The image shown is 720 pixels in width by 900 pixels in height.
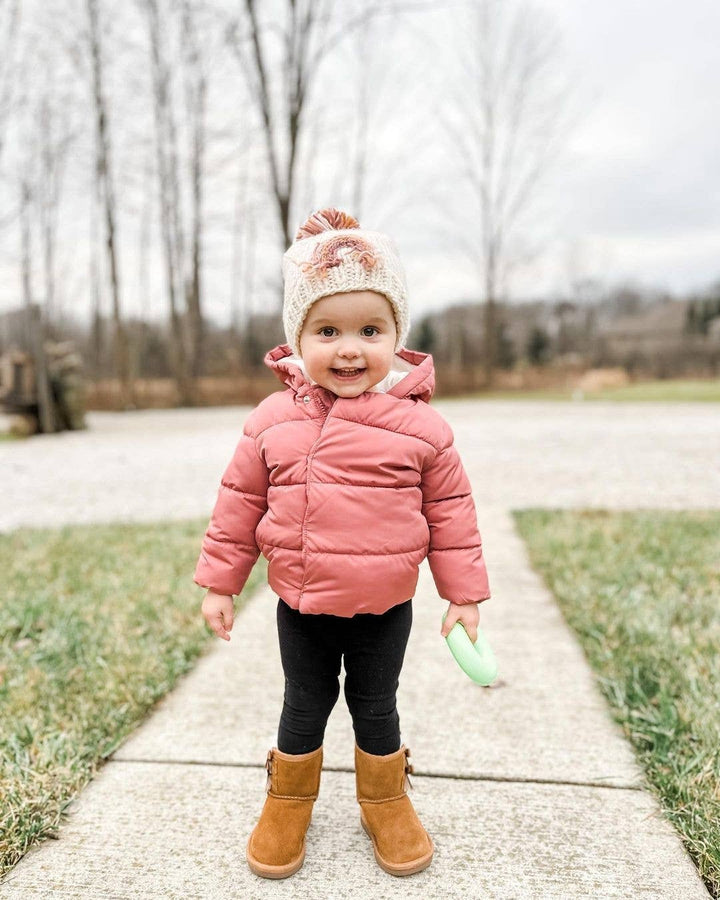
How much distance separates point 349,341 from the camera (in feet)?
5.43

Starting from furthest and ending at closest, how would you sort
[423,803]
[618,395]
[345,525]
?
[618,395] → [423,803] → [345,525]

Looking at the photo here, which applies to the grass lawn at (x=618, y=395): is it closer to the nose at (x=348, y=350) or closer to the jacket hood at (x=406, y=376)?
the jacket hood at (x=406, y=376)

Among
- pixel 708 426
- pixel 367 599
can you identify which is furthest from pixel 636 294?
pixel 367 599

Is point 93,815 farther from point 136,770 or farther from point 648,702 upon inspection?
point 648,702

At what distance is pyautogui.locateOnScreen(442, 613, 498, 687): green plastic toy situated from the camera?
1.62 metres

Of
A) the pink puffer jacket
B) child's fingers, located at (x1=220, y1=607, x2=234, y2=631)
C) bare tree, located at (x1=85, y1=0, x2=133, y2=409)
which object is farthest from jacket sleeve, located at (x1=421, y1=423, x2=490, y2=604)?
bare tree, located at (x1=85, y1=0, x2=133, y2=409)

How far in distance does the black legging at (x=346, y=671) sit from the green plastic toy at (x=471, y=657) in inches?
5.3

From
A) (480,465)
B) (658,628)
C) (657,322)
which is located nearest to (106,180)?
(480,465)

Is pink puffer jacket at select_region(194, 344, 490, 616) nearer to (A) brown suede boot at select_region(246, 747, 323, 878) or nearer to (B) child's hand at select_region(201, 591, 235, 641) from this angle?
(B) child's hand at select_region(201, 591, 235, 641)

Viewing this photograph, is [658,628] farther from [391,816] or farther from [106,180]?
[106,180]

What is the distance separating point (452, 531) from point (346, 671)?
41 centimetres

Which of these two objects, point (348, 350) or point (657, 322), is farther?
point (657, 322)

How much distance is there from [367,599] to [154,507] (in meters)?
4.56

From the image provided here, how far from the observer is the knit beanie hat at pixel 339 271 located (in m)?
1.64
